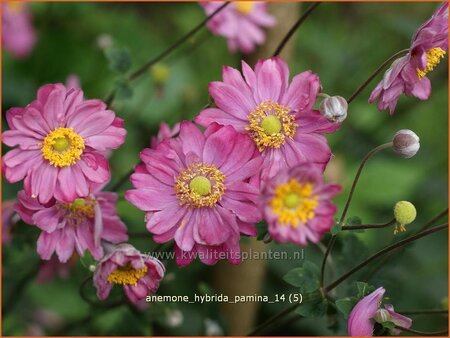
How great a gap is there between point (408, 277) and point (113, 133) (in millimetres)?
1189

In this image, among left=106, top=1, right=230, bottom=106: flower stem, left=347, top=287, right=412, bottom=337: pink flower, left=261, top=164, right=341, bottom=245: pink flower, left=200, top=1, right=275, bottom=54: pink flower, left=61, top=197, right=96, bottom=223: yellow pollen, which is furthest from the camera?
left=200, top=1, right=275, bottom=54: pink flower

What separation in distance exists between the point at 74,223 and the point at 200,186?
0.24 meters

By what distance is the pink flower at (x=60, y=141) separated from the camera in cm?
107

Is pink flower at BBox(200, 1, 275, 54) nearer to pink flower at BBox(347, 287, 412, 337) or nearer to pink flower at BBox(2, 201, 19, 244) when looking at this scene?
pink flower at BBox(2, 201, 19, 244)

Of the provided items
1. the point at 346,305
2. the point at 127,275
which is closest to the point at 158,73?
the point at 127,275

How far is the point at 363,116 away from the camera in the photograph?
2332mm

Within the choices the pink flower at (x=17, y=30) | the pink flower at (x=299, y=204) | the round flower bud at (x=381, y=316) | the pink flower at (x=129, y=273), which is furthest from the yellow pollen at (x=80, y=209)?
the pink flower at (x=17, y=30)

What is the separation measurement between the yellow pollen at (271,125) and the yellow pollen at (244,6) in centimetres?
75

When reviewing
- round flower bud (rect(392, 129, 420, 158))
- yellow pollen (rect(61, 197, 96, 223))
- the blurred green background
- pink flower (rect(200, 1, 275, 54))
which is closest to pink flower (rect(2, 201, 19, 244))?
the blurred green background

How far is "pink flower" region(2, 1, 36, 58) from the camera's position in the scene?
228 centimetres

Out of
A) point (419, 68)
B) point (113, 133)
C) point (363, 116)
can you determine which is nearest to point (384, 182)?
point (363, 116)

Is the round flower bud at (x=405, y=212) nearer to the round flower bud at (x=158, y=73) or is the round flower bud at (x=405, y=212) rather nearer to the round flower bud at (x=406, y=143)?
the round flower bud at (x=406, y=143)

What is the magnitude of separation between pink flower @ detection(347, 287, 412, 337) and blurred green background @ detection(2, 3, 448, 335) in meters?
0.49

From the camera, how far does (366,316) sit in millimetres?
1023
